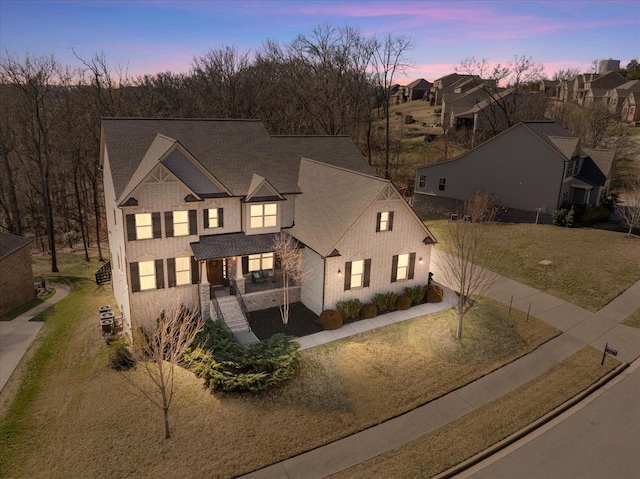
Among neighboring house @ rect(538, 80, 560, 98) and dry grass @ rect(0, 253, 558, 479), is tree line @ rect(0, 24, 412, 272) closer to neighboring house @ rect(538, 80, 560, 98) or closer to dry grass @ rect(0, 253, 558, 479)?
dry grass @ rect(0, 253, 558, 479)

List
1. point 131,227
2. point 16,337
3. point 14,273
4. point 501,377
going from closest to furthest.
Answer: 1. point 501,377
2. point 131,227
3. point 16,337
4. point 14,273

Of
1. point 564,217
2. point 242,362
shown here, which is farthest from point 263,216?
point 564,217

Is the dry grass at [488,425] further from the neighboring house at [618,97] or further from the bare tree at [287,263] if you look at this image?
the neighboring house at [618,97]

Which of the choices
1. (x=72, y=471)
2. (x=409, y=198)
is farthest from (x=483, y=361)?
(x=409, y=198)

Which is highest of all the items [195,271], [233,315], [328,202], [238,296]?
[328,202]

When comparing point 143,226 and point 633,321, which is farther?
point 633,321

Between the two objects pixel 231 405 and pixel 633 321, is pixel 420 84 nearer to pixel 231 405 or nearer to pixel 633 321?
pixel 633 321

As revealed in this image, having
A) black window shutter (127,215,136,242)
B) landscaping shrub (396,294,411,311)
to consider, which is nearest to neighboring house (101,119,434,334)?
black window shutter (127,215,136,242)

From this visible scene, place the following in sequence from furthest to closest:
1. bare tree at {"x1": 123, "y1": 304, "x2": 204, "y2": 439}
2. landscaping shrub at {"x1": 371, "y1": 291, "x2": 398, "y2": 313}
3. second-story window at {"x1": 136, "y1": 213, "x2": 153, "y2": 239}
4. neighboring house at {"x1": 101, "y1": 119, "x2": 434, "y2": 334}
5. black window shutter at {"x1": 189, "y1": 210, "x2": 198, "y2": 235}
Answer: landscaping shrub at {"x1": 371, "y1": 291, "x2": 398, "y2": 313}
black window shutter at {"x1": 189, "y1": 210, "x2": 198, "y2": 235}
neighboring house at {"x1": 101, "y1": 119, "x2": 434, "y2": 334}
second-story window at {"x1": 136, "y1": 213, "x2": 153, "y2": 239}
bare tree at {"x1": 123, "y1": 304, "x2": 204, "y2": 439}
